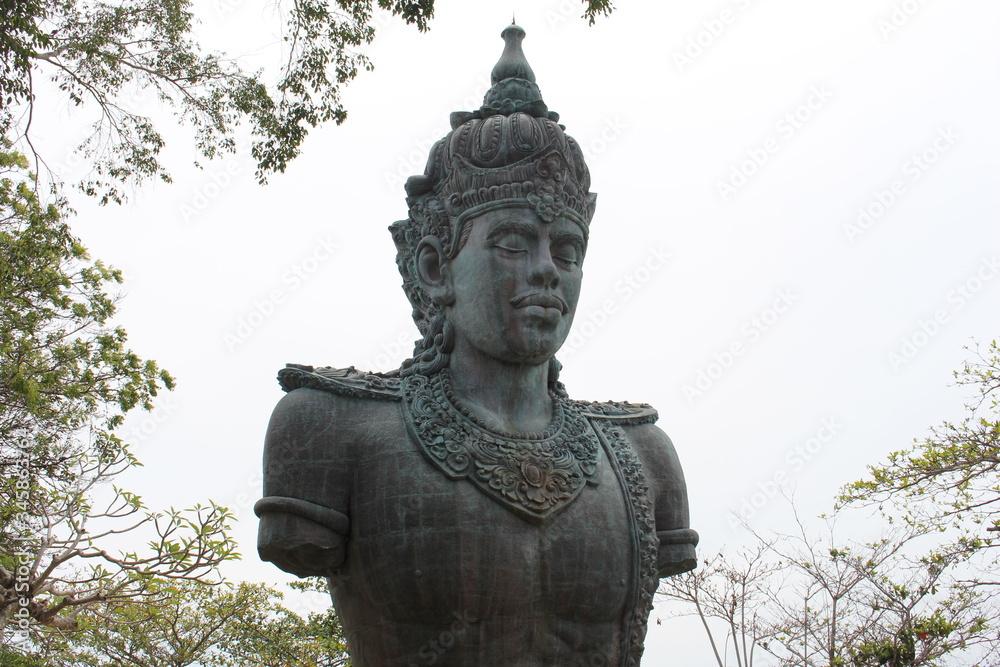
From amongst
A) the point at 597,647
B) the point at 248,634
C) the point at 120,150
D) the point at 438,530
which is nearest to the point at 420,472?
the point at 438,530

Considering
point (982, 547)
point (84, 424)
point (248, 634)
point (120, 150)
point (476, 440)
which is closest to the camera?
point (476, 440)

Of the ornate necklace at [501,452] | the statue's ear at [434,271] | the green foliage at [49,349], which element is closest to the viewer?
the ornate necklace at [501,452]

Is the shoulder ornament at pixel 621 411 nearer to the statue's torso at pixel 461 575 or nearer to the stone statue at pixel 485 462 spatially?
the stone statue at pixel 485 462

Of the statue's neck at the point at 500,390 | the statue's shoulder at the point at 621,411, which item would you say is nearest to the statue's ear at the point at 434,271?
the statue's neck at the point at 500,390

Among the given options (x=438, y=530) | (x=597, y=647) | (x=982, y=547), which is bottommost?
(x=597, y=647)

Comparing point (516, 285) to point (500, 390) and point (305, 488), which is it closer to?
point (500, 390)

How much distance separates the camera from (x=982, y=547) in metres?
12.5

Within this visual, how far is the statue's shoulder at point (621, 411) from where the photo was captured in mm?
5254

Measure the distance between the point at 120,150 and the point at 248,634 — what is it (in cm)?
940

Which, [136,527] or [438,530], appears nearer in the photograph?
[438,530]

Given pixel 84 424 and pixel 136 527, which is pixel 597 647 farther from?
pixel 84 424

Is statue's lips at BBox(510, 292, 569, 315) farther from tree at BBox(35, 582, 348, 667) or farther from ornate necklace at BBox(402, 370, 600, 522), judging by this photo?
tree at BBox(35, 582, 348, 667)

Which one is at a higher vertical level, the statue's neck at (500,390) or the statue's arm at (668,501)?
the statue's neck at (500,390)

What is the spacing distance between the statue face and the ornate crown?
0.09m
